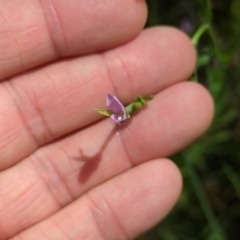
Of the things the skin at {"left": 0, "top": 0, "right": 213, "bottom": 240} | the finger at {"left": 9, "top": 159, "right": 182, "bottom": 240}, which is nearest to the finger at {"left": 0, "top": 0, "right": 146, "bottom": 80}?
the skin at {"left": 0, "top": 0, "right": 213, "bottom": 240}

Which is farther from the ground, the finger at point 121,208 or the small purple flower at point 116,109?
the small purple flower at point 116,109

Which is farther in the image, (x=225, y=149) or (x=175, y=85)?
(x=225, y=149)

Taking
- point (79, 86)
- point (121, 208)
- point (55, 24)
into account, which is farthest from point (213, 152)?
point (55, 24)

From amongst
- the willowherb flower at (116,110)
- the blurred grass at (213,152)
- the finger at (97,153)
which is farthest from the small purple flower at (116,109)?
the blurred grass at (213,152)

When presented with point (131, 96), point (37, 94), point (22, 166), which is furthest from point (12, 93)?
point (131, 96)

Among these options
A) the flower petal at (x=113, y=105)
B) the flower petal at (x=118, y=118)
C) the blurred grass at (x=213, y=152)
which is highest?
the flower petal at (x=113, y=105)

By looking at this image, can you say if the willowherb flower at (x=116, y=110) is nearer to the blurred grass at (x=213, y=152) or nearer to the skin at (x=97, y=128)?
the skin at (x=97, y=128)

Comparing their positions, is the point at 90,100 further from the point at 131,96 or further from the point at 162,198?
the point at 162,198

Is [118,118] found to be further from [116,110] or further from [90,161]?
[90,161]

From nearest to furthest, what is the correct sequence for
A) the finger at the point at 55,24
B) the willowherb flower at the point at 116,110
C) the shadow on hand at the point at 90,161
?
the willowherb flower at the point at 116,110, the finger at the point at 55,24, the shadow on hand at the point at 90,161
